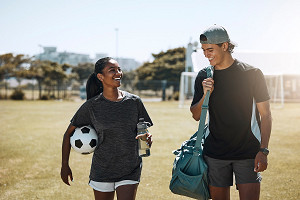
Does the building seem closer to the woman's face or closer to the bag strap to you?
the woman's face

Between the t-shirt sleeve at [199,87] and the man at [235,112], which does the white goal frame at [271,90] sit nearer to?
the t-shirt sleeve at [199,87]

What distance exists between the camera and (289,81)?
3666 cm

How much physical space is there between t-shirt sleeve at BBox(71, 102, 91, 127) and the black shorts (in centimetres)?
111

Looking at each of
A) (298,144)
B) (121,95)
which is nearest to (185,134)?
(298,144)

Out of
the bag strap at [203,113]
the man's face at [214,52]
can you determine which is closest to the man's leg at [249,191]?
the bag strap at [203,113]

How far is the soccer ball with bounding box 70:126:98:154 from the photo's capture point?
3.19m

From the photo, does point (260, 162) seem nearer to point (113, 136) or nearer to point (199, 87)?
point (199, 87)

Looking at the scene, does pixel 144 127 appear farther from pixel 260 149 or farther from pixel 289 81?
pixel 289 81

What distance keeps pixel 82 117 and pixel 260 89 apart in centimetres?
156

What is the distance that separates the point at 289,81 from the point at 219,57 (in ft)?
120

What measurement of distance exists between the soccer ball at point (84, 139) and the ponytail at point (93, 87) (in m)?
0.34

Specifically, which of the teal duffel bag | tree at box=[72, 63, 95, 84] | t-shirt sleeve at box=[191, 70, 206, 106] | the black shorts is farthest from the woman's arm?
tree at box=[72, 63, 95, 84]

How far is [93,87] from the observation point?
3.42 m

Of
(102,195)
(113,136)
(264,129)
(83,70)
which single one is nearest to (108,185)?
(102,195)
